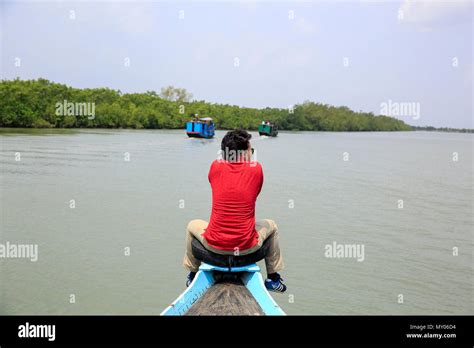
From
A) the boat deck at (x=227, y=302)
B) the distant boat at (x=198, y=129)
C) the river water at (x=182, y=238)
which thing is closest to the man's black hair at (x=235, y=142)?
the boat deck at (x=227, y=302)

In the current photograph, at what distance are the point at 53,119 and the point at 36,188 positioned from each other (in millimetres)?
37625

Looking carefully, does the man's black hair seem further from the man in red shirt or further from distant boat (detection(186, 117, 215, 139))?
distant boat (detection(186, 117, 215, 139))

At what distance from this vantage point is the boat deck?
3.05 meters

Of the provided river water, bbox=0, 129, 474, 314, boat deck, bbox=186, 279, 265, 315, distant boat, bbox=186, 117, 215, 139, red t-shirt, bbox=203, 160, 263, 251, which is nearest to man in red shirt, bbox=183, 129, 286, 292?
red t-shirt, bbox=203, 160, 263, 251

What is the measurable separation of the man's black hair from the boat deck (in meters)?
0.90

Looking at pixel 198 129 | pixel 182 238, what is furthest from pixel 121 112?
pixel 182 238

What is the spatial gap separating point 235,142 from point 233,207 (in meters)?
0.46

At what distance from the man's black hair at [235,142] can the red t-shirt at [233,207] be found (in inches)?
4.6

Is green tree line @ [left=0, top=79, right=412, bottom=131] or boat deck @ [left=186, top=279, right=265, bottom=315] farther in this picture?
green tree line @ [left=0, top=79, right=412, bottom=131]

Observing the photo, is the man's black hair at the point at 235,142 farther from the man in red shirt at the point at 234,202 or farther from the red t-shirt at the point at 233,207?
the red t-shirt at the point at 233,207

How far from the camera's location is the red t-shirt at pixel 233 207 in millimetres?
3535

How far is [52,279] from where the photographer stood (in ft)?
20.4

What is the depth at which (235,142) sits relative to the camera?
3.65m

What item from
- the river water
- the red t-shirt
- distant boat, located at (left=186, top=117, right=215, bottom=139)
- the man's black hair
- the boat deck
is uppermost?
distant boat, located at (left=186, top=117, right=215, bottom=139)
